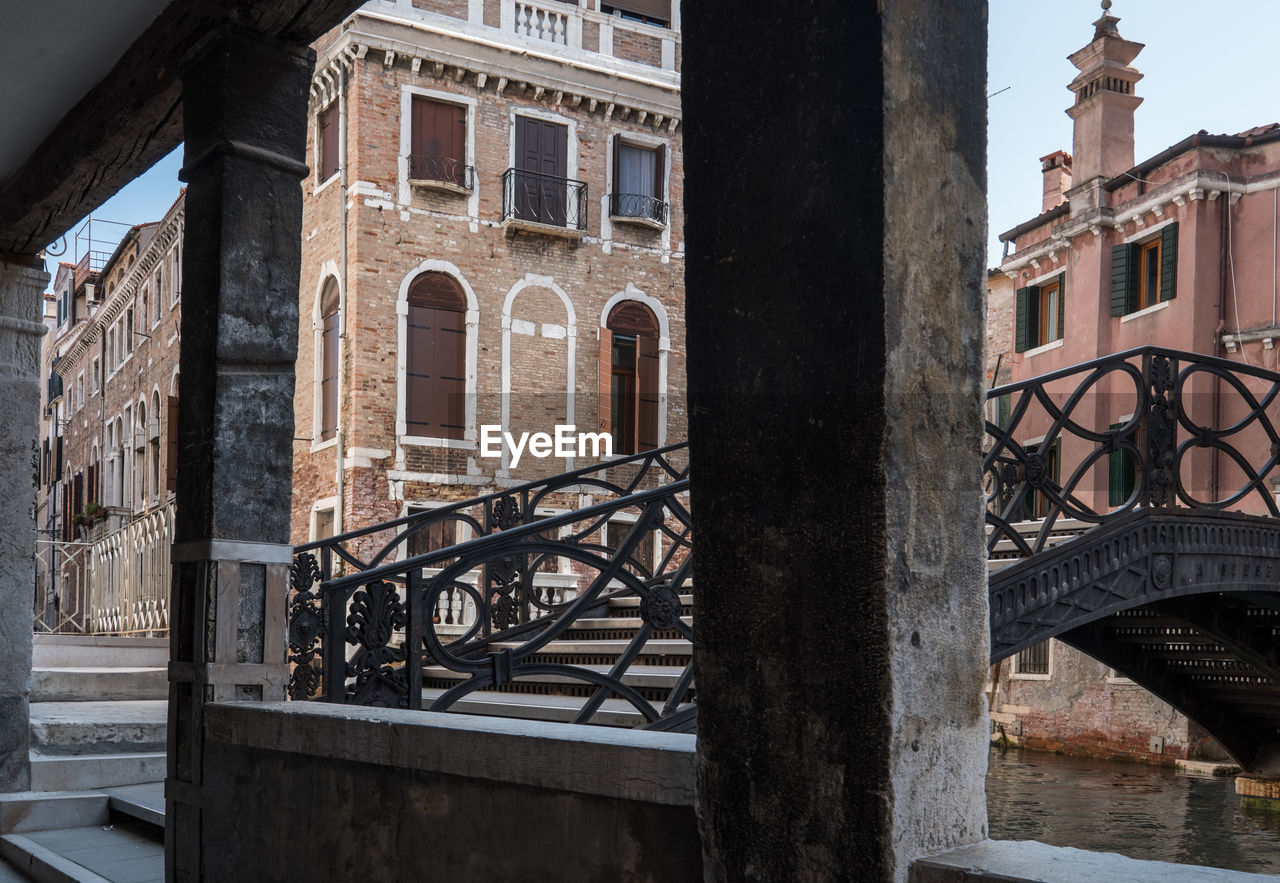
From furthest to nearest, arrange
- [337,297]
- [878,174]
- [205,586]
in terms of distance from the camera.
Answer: [337,297]
[205,586]
[878,174]

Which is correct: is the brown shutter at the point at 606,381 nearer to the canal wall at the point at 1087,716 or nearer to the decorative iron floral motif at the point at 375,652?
the canal wall at the point at 1087,716

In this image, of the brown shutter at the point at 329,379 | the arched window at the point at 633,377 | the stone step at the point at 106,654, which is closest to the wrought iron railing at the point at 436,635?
the stone step at the point at 106,654

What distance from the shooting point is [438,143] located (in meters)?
16.5

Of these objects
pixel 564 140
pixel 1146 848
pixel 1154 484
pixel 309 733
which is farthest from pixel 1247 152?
pixel 309 733

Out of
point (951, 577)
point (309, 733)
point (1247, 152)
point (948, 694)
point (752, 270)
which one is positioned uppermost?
point (1247, 152)

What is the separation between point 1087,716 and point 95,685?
569 inches

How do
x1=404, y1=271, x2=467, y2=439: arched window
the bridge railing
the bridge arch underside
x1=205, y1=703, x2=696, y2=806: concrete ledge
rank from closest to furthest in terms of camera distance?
x1=205, y1=703, x2=696, y2=806: concrete ledge → the bridge railing → the bridge arch underside → x1=404, y1=271, x2=467, y2=439: arched window

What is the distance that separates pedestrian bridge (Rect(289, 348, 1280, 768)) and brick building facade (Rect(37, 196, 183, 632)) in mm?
4699

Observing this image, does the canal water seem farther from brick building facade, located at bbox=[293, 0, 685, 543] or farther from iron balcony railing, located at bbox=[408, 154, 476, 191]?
iron balcony railing, located at bbox=[408, 154, 476, 191]

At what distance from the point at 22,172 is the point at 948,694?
5076mm

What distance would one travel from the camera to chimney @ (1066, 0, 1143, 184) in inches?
749

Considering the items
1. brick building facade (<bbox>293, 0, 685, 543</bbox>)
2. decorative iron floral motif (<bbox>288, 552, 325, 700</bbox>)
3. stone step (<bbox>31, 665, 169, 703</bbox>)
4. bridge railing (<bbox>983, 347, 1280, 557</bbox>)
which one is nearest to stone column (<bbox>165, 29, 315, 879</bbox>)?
decorative iron floral motif (<bbox>288, 552, 325, 700</bbox>)

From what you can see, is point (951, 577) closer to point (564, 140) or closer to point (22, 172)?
point (22, 172)

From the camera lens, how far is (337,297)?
16531 millimetres
